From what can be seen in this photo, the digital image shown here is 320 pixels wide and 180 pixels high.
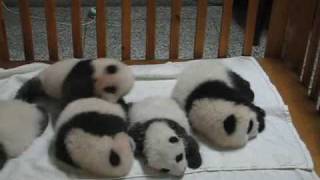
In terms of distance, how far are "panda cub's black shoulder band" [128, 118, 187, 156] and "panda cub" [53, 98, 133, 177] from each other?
0.09 feet

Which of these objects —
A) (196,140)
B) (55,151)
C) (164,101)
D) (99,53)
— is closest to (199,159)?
(196,140)

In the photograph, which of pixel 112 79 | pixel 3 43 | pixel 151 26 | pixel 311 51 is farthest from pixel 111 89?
pixel 311 51

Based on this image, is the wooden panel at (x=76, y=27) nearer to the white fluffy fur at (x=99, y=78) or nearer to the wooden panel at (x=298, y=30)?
the white fluffy fur at (x=99, y=78)

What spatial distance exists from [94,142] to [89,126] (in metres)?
0.04

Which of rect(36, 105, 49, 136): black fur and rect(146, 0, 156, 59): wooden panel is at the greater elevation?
rect(146, 0, 156, 59): wooden panel

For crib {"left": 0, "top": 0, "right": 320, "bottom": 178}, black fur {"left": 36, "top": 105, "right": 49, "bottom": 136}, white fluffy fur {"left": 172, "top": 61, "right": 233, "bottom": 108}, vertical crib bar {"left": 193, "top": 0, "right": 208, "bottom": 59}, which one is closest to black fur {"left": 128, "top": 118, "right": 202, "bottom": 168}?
white fluffy fur {"left": 172, "top": 61, "right": 233, "bottom": 108}

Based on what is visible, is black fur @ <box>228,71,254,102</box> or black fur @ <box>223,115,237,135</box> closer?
black fur @ <box>223,115,237,135</box>

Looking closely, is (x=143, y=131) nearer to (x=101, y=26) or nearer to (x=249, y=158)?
(x=249, y=158)

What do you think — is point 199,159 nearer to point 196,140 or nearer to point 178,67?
point 196,140

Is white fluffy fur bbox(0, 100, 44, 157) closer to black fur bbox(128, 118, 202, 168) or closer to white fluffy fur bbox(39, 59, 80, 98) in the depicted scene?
white fluffy fur bbox(39, 59, 80, 98)

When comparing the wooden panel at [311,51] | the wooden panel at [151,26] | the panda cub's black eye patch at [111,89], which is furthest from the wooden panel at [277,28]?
the panda cub's black eye patch at [111,89]

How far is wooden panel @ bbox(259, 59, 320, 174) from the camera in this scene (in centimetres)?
113

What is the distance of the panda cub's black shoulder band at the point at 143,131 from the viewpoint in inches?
39.8

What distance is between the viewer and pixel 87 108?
3.34ft
